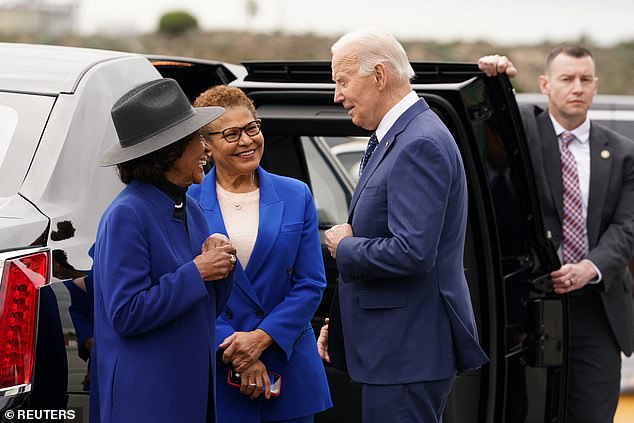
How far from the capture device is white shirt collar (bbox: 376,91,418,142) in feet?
11.2

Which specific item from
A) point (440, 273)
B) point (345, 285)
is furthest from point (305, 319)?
point (440, 273)

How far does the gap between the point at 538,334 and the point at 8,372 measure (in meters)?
2.08

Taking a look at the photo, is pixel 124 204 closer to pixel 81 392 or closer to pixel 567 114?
pixel 81 392

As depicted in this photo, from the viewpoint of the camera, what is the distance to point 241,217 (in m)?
3.82

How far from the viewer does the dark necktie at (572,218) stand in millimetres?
4715

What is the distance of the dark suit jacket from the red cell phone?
152 cm

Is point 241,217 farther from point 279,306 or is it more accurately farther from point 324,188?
point 324,188

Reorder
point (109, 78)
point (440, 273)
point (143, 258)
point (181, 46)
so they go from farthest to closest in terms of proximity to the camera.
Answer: point (181, 46)
point (109, 78)
point (440, 273)
point (143, 258)

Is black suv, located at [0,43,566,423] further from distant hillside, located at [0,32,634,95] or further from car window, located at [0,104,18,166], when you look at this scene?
distant hillside, located at [0,32,634,95]

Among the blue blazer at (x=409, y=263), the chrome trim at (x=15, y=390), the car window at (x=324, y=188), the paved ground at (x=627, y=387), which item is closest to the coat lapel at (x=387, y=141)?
the blue blazer at (x=409, y=263)

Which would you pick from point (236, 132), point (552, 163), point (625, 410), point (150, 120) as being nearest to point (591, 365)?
point (552, 163)

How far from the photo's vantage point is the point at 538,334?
14.0 feet

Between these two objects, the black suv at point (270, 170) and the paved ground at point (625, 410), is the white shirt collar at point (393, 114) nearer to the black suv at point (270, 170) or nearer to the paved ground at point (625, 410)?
the black suv at point (270, 170)

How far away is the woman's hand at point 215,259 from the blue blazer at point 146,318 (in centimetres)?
3
